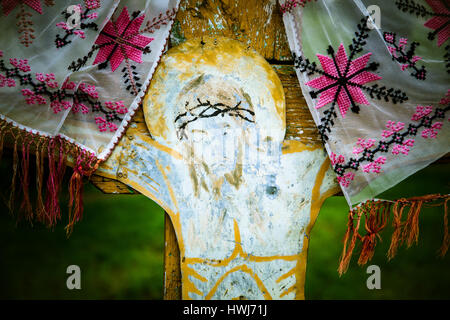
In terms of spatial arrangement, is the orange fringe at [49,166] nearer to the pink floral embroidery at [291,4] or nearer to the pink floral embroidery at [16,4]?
the pink floral embroidery at [16,4]

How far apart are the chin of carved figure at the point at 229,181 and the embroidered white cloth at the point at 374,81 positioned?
111 millimetres

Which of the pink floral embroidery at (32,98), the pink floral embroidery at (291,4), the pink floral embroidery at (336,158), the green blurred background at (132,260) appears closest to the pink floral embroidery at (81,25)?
the pink floral embroidery at (32,98)

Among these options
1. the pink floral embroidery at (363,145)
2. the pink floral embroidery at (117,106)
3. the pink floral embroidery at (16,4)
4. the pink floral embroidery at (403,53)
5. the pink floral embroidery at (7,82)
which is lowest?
the pink floral embroidery at (363,145)

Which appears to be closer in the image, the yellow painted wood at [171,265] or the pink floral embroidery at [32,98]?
the pink floral embroidery at [32,98]

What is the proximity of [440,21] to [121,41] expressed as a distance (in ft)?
2.70

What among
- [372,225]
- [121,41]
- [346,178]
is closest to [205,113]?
[121,41]

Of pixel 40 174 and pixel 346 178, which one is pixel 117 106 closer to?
pixel 40 174

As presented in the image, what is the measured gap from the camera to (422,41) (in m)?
0.93

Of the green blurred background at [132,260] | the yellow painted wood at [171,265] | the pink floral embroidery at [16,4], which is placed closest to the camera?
the pink floral embroidery at [16,4]

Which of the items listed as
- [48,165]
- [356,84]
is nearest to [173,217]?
[48,165]

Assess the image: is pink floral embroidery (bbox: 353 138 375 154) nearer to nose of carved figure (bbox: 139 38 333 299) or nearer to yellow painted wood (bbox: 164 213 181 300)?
nose of carved figure (bbox: 139 38 333 299)

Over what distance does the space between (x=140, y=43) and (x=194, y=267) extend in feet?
1.98

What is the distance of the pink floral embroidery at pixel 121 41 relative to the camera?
3.06 ft

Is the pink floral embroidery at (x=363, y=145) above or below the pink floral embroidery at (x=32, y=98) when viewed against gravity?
below
